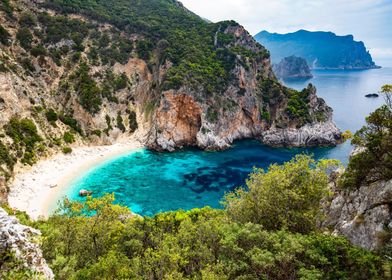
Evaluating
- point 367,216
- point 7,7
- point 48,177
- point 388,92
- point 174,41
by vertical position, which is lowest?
point 48,177

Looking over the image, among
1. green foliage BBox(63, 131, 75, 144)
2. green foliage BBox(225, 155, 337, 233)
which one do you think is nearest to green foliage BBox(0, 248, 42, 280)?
green foliage BBox(225, 155, 337, 233)

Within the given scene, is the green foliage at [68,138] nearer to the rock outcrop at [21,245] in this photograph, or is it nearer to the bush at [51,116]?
the bush at [51,116]

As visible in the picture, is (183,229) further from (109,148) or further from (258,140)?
(258,140)

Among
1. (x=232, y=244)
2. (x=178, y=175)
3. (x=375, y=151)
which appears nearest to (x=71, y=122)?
(x=178, y=175)

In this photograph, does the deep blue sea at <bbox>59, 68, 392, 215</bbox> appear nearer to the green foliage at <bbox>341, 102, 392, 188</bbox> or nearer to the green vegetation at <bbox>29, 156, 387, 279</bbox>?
the green vegetation at <bbox>29, 156, 387, 279</bbox>

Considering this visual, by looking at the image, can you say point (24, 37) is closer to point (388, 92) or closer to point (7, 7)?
point (7, 7)

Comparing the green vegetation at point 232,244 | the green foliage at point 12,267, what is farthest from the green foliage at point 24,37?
the green foliage at point 12,267

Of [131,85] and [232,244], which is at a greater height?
[131,85]
